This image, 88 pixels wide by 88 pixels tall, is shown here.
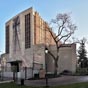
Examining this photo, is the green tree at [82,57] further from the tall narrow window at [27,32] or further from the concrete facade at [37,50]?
the tall narrow window at [27,32]

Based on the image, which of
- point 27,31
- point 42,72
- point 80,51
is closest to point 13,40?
point 27,31

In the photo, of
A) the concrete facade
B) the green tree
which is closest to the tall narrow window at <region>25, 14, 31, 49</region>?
the concrete facade

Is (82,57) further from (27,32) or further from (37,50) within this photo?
(37,50)

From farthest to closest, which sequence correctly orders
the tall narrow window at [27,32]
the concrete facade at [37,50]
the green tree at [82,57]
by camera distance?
the green tree at [82,57]
the tall narrow window at [27,32]
the concrete facade at [37,50]

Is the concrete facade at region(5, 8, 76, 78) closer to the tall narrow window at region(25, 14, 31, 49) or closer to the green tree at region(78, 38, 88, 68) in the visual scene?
the tall narrow window at region(25, 14, 31, 49)

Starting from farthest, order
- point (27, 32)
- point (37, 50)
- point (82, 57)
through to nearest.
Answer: point (82, 57) < point (27, 32) < point (37, 50)

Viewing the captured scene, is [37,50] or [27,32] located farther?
[27,32]

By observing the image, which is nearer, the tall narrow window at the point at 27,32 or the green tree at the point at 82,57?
the tall narrow window at the point at 27,32

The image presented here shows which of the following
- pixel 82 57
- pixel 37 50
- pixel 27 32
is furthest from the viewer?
pixel 82 57

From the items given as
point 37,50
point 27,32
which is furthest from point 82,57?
point 37,50

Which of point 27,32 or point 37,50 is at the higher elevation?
point 27,32

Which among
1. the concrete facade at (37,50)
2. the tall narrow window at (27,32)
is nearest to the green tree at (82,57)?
the concrete facade at (37,50)

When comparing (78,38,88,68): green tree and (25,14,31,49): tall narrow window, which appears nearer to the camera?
(25,14,31,49): tall narrow window

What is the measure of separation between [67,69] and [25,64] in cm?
1280
